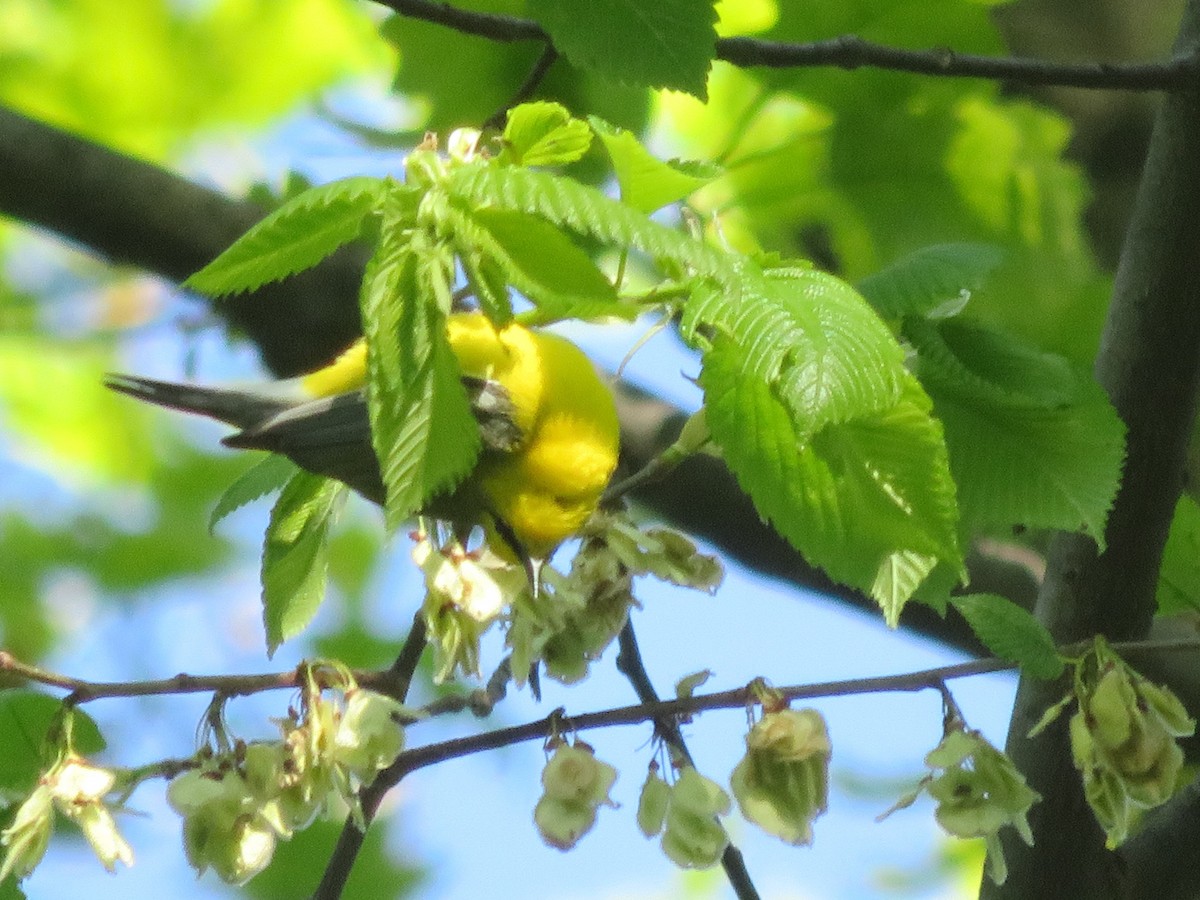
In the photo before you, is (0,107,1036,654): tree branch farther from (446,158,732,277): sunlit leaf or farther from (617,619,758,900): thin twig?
(446,158,732,277): sunlit leaf

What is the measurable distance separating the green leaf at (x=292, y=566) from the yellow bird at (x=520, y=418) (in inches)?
4.3

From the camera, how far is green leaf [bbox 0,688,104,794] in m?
1.16

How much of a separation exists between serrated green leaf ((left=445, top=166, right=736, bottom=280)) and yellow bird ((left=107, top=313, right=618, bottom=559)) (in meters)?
0.59

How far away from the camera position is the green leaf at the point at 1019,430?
42.7 inches

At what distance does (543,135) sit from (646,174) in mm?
81

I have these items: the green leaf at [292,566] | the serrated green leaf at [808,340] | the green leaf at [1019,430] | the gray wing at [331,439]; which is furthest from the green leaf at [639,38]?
the green leaf at [292,566]

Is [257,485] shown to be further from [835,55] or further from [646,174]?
[835,55]

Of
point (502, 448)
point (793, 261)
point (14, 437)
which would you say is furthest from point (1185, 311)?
A: point (14, 437)

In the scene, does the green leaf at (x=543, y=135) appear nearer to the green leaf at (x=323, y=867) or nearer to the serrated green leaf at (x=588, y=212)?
the serrated green leaf at (x=588, y=212)

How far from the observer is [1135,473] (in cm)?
131

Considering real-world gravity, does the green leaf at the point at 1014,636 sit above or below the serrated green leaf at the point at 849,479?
below

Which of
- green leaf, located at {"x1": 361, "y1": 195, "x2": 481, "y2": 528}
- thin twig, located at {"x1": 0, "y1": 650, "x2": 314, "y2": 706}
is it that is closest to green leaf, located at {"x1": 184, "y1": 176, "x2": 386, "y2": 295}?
green leaf, located at {"x1": 361, "y1": 195, "x2": 481, "y2": 528}

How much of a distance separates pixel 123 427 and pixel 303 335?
127 cm

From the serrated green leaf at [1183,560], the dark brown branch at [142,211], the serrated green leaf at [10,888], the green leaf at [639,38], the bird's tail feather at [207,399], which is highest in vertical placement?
the dark brown branch at [142,211]
